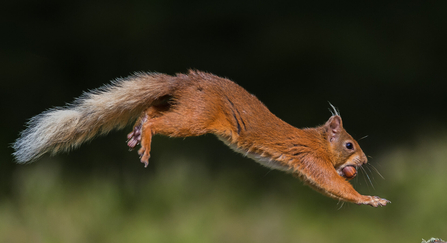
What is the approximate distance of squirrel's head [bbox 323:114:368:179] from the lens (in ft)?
6.24

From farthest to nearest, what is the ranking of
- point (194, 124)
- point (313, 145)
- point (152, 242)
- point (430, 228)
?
point (430, 228) < point (152, 242) < point (313, 145) < point (194, 124)

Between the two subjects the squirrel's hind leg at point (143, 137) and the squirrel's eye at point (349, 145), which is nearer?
the squirrel's hind leg at point (143, 137)

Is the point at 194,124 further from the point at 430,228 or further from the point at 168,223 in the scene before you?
the point at 430,228

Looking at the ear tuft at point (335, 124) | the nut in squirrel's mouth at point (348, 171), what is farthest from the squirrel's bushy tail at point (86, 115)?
the nut in squirrel's mouth at point (348, 171)

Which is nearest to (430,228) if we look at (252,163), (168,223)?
(252,163)

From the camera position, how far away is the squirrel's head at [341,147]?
74.9 inches

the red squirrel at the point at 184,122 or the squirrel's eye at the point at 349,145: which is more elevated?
the squirrel's eye at the point at 349,145

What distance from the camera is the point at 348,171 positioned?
1.90 metres

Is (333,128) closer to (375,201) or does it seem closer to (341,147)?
(341,147)

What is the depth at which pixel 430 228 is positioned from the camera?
2.84m

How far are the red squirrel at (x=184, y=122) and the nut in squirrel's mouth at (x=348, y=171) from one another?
0.10 metres

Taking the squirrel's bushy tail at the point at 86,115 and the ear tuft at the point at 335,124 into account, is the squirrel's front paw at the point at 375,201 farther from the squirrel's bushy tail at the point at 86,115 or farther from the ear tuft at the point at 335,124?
the squirrel's bushy tail at the point at 86,115

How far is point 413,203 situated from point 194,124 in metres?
2.00

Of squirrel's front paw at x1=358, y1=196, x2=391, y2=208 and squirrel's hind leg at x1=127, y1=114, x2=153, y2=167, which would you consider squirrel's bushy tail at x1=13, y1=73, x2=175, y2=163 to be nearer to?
squirrel's hind leg at x1=127, y1=114, x2=153, y2=167
